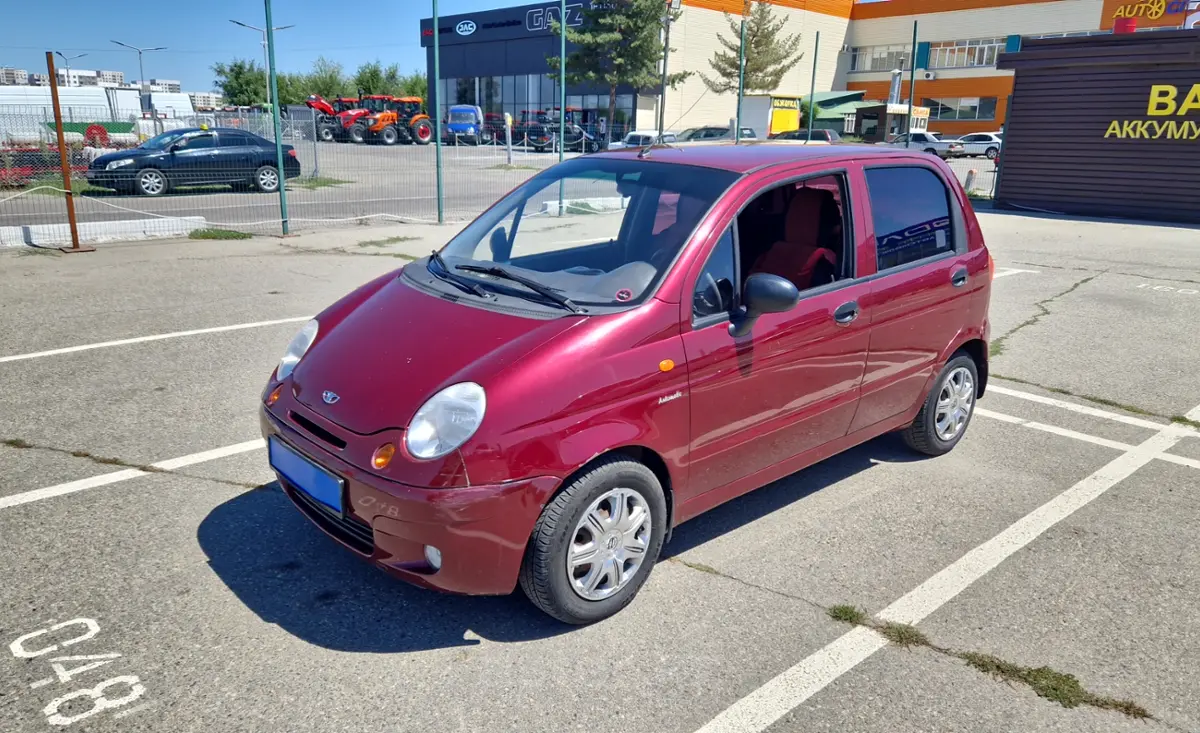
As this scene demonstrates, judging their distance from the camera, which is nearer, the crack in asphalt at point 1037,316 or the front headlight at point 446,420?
the front headlight at point 446,420

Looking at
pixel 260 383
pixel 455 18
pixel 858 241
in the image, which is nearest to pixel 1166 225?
pixel 858 241

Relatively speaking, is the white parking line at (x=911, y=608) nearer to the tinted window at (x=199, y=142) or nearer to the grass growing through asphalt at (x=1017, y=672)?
the grass growing through asphalt at (x=1017, y=672)

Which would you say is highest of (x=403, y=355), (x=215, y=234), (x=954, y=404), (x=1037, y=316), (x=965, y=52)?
(x=965, y=52)

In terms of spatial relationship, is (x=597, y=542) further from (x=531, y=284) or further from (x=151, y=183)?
(x=151, y=183)

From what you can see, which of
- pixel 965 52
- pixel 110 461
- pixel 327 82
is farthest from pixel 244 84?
pixel 110 461

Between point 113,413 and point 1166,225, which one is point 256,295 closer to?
point 113,413

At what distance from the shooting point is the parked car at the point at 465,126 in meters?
48.1

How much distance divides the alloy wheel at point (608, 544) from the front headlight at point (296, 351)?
147 cm

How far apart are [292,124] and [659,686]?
20169mm

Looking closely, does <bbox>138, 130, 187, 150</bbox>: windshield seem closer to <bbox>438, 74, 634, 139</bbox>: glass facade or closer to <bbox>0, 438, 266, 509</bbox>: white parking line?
<bbox>0, 438, 266, 509</bbox>: white parking line

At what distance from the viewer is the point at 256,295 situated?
30.7 ft

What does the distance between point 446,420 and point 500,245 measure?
1453 millimetres

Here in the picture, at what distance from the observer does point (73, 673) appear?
9.77 ft

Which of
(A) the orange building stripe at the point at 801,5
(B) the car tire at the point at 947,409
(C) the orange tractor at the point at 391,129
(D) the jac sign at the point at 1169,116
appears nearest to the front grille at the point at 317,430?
(B) the car tire at the point at 947,409
